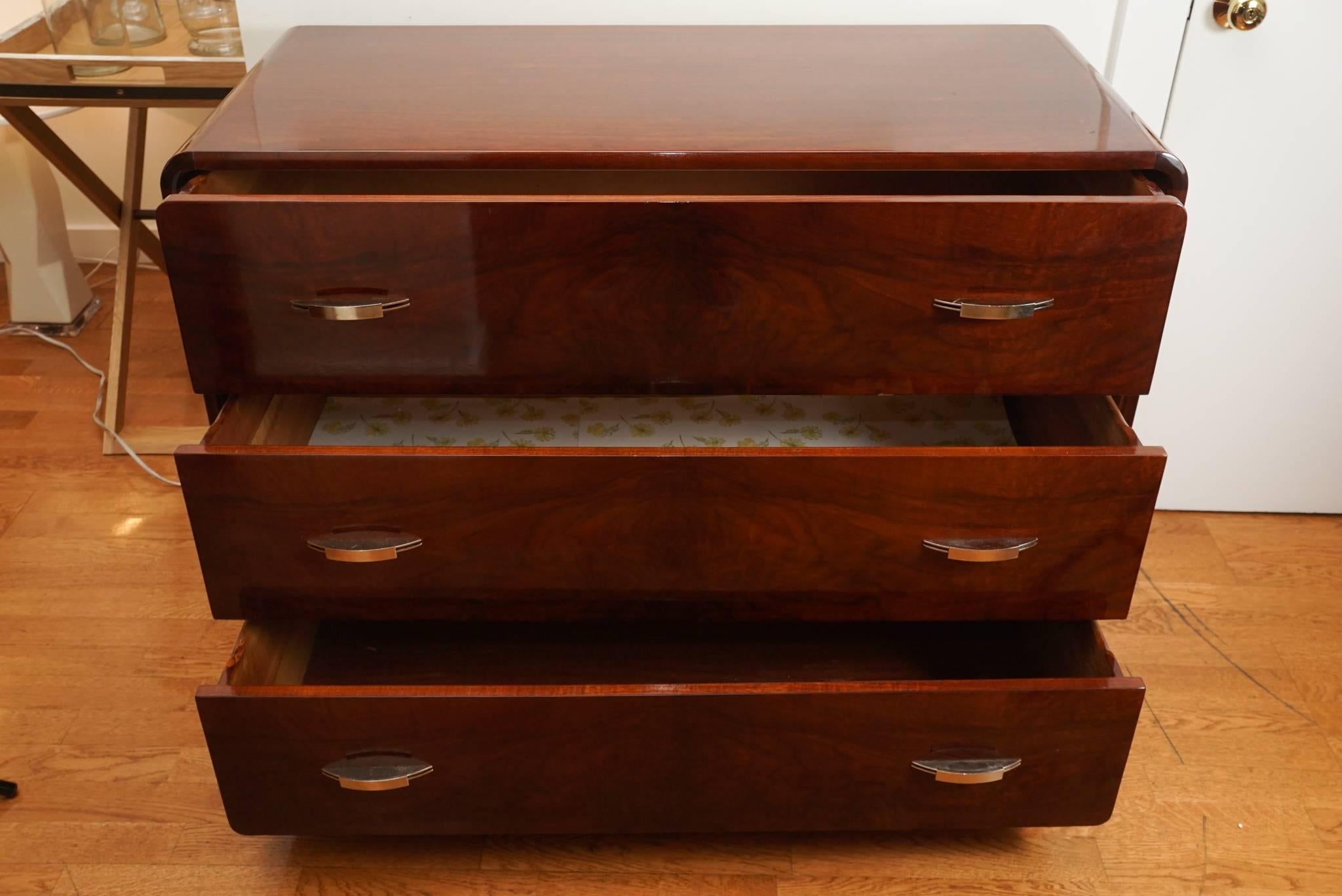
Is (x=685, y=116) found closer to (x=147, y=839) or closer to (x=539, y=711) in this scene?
(x=539, y=711)

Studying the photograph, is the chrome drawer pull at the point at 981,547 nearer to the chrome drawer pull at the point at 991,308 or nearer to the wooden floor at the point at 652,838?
the chrome drawer pull at the point at 991,308

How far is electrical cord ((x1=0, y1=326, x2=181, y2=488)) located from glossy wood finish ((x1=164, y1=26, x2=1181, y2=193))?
0.75m

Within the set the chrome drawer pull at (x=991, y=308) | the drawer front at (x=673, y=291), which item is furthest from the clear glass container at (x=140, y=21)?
the chrome drawer pull at (x=991, y=308)

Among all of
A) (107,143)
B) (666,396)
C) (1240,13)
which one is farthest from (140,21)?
(1240,13)

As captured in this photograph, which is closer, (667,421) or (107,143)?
(667,421)

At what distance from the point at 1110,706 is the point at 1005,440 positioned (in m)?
0.32

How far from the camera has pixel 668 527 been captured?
3.38 feet

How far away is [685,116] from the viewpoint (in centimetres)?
105

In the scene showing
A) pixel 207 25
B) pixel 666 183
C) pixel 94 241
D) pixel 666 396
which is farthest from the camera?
pixel 94 241

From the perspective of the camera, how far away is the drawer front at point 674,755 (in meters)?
1.04

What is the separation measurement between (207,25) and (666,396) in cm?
104

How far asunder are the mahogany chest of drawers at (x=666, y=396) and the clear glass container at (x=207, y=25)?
1.63ft

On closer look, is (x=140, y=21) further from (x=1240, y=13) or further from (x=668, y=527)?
(x=1240, y=13)

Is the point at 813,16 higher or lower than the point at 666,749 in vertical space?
higher
